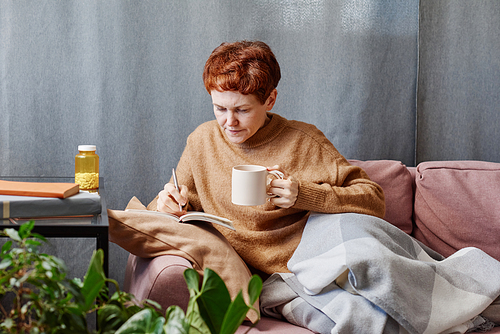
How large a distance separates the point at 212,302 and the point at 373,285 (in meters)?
0.62

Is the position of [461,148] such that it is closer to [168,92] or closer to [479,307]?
[479,307]

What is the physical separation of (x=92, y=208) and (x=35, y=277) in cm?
57

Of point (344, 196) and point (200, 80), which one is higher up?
point (200, 80)

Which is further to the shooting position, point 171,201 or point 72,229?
point 171,201

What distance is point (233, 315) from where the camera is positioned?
0.57 meters

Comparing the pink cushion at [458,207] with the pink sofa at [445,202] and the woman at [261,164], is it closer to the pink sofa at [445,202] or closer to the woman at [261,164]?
the pink sofa at [445,202]

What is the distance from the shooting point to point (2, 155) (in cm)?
179

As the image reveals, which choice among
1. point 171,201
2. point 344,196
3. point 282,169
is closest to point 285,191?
point 282,169

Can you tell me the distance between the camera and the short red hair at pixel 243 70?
1385 millimetres

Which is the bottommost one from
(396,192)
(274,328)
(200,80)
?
(274,328)

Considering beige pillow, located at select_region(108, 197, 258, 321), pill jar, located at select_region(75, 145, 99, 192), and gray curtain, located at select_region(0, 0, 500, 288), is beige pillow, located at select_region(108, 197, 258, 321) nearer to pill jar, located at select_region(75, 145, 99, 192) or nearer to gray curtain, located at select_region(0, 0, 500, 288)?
pill jar, located at select_region(75, 145, 99, 192)

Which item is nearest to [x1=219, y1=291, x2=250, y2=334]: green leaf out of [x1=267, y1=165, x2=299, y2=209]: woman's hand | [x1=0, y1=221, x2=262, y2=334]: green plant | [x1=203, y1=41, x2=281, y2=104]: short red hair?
[x1=0, y1=221, x2=262, y2=334]: green plant

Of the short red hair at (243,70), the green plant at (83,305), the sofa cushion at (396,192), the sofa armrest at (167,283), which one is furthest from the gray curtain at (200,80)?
the green plant at (83,305)

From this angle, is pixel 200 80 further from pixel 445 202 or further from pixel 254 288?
pixel 254 288
